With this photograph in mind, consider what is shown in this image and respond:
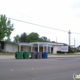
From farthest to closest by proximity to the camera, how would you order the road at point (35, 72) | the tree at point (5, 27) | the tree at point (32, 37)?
1. the tree at point (32, 37)
2. the tree at point (5, 27)
3. the road at point (35, 72)

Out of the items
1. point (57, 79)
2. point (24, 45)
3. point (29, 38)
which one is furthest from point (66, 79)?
point (29, 38)

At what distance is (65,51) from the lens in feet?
192

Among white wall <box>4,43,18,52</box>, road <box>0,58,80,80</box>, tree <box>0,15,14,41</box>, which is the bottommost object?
road <box>0,58,80,80</box>

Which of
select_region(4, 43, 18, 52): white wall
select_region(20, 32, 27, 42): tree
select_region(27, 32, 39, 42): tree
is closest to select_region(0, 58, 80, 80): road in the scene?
select_region(4, 43, 18, 52): white wall

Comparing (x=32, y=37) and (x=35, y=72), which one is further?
(x=32, y=37)

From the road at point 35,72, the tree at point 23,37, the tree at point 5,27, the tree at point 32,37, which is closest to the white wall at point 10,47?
the tree at point 5,27

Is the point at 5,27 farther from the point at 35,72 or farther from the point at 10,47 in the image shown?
the point at 35,72

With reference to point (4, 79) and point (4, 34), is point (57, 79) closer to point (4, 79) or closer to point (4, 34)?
point (4, 79)

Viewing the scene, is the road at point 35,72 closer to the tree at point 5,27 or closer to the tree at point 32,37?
the tree at point 5,27

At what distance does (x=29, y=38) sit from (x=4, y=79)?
90.4m

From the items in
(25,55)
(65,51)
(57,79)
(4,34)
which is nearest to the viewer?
(57,79)

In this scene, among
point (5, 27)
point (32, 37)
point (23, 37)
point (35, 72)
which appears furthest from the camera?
point (23, 37)

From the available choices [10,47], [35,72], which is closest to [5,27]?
[10,47]

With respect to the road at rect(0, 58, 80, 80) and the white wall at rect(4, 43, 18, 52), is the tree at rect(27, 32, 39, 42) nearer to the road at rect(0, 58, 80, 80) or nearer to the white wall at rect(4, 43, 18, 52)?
the white wall at rect(4, 43, 18, 52)
